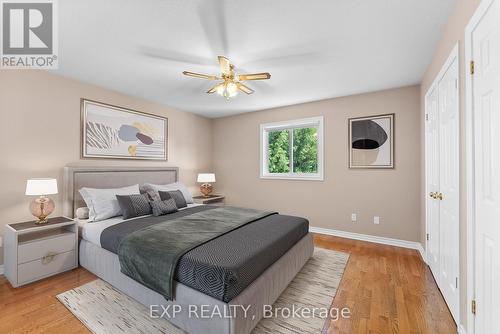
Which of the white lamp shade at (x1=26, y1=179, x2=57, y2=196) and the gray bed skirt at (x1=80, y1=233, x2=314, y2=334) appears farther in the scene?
the white lamp shade at (x1=26, y1=179, x2=57, y2=196)

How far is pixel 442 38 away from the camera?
2.09 m

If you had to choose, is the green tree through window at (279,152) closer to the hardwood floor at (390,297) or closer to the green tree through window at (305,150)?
the green tree through window at (305,150)

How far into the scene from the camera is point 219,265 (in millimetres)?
1551

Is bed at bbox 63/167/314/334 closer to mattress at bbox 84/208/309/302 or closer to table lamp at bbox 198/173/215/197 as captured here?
mattress at bbox 84/208/309/302

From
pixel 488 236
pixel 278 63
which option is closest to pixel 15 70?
pixel 278 63

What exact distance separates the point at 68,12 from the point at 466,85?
10.2 feet

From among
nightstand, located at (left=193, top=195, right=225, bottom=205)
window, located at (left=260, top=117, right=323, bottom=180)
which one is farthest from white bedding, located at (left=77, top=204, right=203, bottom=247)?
window, located at (left=260, top=117, right=323, bottom=180)

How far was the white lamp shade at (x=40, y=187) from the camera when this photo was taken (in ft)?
7.83

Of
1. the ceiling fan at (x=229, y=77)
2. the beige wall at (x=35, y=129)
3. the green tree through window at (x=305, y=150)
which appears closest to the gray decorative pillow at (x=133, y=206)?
the beige wall at (x=35, y=129)

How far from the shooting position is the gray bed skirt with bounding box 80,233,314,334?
147 cm

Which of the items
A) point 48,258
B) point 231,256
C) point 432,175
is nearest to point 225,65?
point 231,256

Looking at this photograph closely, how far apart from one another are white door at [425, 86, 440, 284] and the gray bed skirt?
1423 millimetres

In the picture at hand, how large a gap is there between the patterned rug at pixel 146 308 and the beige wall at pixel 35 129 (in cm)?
147

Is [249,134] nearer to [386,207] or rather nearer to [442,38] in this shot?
[386,207]
